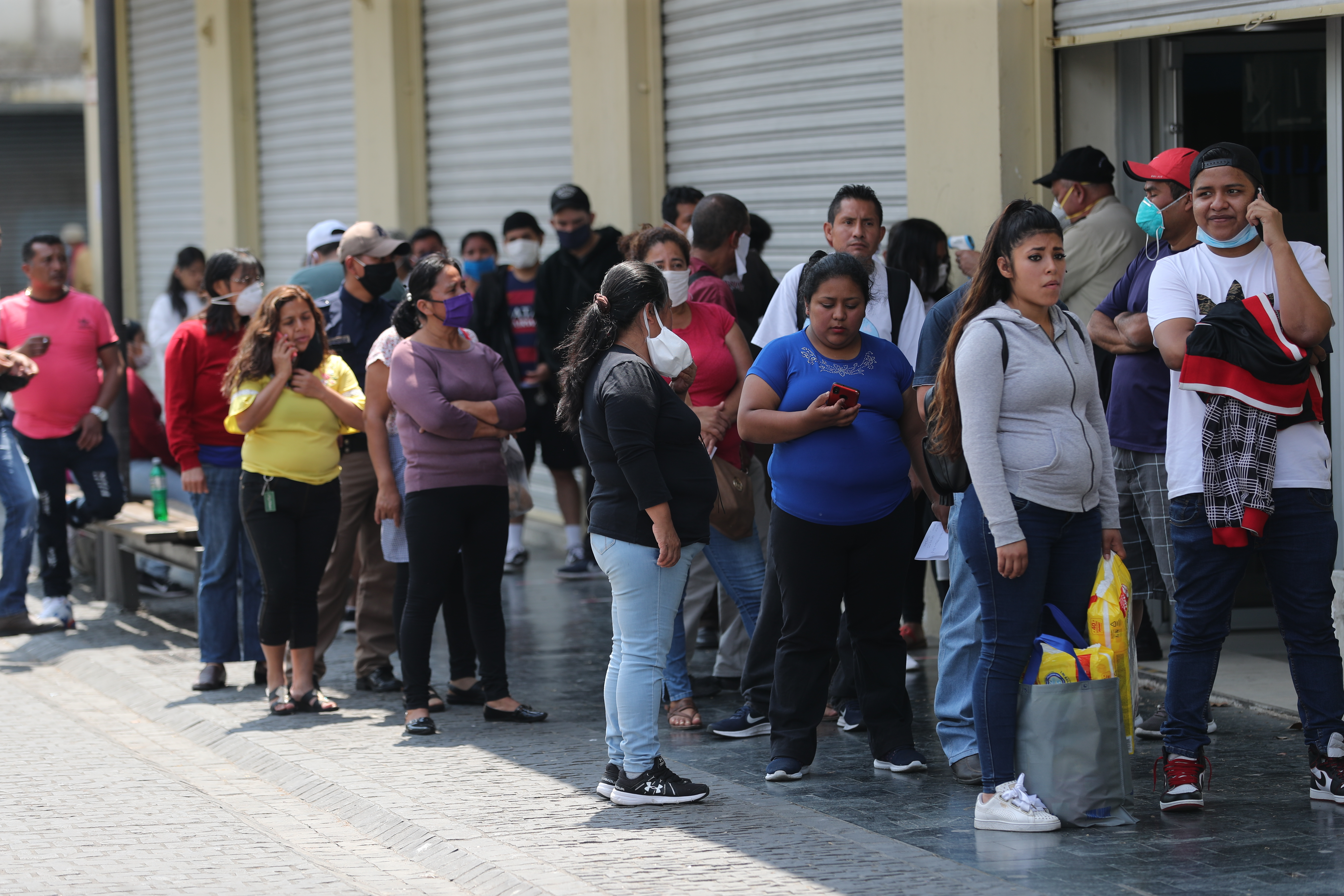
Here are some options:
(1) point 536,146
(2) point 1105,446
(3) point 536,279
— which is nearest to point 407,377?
(2) point 1105,446

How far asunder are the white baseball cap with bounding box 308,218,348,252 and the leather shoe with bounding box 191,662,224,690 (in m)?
2.39

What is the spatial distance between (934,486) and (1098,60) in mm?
3019

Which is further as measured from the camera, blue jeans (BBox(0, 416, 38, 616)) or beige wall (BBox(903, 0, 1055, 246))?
blue jeans (BBox(0, 416, 38, 616))

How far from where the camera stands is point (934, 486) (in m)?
5.74

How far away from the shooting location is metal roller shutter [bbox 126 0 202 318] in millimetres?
17250

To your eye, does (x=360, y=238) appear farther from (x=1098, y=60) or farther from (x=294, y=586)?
(x=1098, y=60)

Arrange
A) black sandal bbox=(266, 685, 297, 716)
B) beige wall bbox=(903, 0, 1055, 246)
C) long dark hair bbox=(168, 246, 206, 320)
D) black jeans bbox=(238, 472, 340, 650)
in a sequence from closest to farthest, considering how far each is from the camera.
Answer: black jeans bbox=(238, 472, 340, 650)
black sandal bbox=(266, 685, 297, 716)
beige wall bbox=(903, 0, 1055, 246)
long dark hair bbox=(168, 246, 206, 320)

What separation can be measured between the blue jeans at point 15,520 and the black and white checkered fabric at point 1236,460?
A: 7026mm

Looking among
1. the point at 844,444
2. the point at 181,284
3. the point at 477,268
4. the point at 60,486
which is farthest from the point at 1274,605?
the point at 181,284

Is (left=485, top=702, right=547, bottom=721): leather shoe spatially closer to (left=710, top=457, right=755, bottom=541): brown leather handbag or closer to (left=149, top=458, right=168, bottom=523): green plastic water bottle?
(left=710, top=457, right=755, bottom=541): brown leather handbag

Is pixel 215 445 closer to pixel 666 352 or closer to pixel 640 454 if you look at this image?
pixel 666 352

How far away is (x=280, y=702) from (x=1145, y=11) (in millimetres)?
4952

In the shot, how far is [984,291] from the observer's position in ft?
17.2

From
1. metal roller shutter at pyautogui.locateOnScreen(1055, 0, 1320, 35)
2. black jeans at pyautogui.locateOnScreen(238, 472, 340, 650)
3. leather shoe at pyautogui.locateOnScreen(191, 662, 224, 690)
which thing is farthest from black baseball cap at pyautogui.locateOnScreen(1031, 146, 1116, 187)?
leather shoe at pyautogui.locateOnScreen(191, 662, 224, 690)
